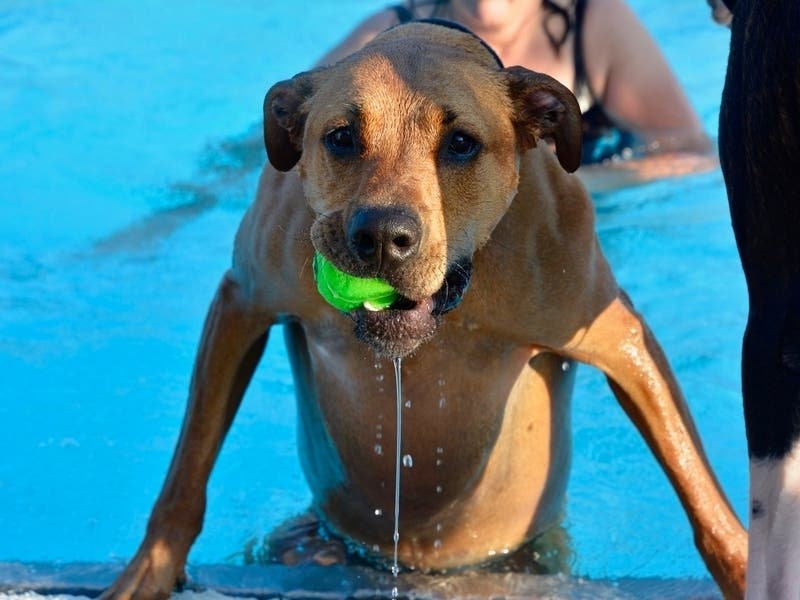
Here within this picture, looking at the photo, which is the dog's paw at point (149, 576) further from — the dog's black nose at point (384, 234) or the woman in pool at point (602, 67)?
the woman in pool at point (602, 67)

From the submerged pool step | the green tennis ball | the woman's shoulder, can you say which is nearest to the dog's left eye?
the green tennis ball

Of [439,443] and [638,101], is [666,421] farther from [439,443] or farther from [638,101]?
[638,101]

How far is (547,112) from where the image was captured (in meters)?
3.48

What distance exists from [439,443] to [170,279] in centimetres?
339

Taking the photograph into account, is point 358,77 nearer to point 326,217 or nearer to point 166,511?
point 326,217

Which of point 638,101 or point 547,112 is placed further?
point 638,101

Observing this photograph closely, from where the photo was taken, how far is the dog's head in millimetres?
3172

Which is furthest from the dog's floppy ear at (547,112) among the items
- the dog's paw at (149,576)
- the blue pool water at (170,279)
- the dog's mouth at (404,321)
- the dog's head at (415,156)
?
the blue pool water at (170,279)

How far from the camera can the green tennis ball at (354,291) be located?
324 centimetres

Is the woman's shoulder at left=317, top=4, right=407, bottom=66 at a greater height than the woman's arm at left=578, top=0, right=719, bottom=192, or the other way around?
the woman's shoulder at left=317, top=4, right=407, bottom=66

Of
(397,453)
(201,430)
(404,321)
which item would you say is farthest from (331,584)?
(404,321)

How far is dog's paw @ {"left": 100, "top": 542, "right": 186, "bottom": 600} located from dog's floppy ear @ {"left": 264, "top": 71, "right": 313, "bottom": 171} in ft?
3.33

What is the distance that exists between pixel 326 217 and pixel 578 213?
70cm

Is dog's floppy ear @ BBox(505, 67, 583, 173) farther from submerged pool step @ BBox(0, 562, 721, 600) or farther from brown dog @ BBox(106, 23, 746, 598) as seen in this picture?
submerged pool step @ BBox(0, 562, 721, 600)
